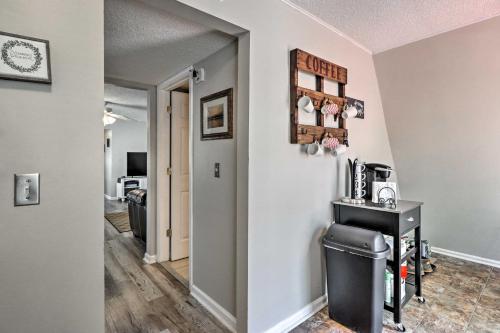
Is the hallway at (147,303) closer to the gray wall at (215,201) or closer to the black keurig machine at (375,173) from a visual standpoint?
the gray wall at (215,201)

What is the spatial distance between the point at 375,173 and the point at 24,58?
2455 millimetres

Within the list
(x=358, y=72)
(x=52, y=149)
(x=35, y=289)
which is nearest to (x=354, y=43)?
(x=358, y=72)

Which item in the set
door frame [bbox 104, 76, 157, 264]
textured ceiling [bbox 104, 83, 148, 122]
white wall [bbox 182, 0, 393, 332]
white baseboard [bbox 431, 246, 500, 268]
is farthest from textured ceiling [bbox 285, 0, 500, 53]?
textured ceiling [bbox 104, 83, 148, 122]

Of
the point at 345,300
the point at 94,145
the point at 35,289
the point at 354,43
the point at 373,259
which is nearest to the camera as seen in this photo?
the point at 35,289

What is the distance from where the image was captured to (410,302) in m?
2.25

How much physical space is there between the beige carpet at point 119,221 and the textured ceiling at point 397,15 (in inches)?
171

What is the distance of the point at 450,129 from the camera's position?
279cm

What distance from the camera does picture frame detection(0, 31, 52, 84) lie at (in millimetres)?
947

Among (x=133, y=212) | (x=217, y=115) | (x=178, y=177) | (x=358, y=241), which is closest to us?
(x=358, y=241)

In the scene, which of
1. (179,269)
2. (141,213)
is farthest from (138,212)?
(179,269)

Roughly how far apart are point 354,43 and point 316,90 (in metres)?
0.86

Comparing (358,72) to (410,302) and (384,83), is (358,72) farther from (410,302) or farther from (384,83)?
(410,302)

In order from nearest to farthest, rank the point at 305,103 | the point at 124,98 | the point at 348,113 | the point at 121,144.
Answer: the point at 305,103, the point at 348,113, the point at 124,98, the point at 121,144

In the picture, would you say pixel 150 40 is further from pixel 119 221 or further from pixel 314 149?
pixel 119 221
